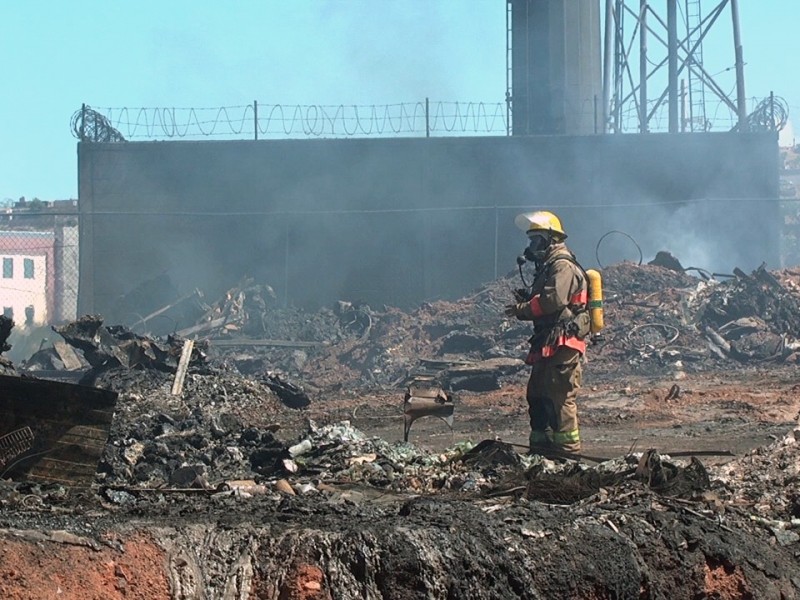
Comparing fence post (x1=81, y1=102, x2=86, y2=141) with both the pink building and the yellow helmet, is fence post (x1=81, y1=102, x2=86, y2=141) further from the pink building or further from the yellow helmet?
the yellow helmet

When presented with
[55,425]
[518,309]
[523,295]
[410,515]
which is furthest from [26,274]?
[410,515]

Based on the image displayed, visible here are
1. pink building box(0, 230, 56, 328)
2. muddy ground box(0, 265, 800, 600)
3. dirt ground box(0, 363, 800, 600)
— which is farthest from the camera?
pink building box(0, 230, 56, 328)

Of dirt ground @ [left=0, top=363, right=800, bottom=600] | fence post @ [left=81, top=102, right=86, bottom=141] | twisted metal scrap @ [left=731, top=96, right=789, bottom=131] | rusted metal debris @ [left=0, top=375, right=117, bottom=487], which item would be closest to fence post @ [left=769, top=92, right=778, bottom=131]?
twisted metal scrap @ [left=731, top=96, right=789, bottom=131]

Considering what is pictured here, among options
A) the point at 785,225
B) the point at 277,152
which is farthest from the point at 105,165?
the point at 785,225

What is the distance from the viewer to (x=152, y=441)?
849 centimetres

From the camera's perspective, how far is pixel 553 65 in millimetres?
26938

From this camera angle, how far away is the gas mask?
8195 mm

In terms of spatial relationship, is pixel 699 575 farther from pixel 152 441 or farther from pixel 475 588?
pixel 152 441

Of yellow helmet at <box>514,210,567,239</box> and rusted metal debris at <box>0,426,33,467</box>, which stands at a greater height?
yellow helmet at <box>514,210,567,239</box>

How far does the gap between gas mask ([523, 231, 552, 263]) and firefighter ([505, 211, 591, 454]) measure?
0.12 m

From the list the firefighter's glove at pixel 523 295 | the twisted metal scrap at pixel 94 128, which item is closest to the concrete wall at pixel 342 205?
the twisted metal scrap at pixel 94 128

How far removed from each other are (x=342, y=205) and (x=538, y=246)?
710 inches

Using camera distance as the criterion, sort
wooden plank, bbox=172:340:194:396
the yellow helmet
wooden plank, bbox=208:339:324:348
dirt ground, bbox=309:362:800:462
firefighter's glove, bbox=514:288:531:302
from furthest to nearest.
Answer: wooden plank, bbox=208:339:324:348 → wooden plank, bbox=172:340:194:396 → dirt ground, bbox=309:362:800:462 → firefighter's glove, bbox=514:288:531:302 → the yellow helmet

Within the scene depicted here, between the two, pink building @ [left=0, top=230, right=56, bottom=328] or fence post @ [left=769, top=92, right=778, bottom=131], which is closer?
fence post @ [left=769, top=92, right=778, bottom=131]
